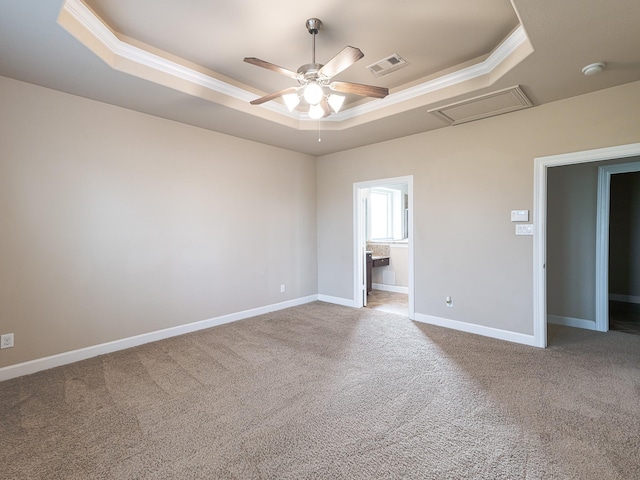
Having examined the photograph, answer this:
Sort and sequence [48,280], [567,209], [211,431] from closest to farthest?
[211,431] → [48,280] → [567,209]

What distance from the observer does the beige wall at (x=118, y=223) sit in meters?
2.86

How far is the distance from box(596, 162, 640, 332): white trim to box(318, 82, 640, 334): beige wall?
114 centimetres

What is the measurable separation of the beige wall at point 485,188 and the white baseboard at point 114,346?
2675 mm

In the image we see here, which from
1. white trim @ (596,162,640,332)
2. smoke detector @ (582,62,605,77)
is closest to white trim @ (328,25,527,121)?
smoke detector @ (582,62,605,77)

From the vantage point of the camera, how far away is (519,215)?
3547 mm

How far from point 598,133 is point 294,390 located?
379 cm

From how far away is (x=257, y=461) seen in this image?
5.88ft

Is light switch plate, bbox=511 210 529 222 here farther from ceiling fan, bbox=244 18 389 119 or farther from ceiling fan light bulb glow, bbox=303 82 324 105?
ceiling fan light bulb glow, bbox=303 82 324 105

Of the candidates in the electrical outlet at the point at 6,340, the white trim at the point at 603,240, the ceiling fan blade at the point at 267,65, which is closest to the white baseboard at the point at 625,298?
the white trim at the point at 603,240

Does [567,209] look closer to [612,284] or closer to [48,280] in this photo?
[612,284]

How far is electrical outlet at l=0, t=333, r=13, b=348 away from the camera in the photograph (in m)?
2.77

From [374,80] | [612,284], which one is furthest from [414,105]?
[612,284]

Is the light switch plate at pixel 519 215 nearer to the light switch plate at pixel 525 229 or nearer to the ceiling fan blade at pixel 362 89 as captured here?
the light switch plate at pixel 525 229

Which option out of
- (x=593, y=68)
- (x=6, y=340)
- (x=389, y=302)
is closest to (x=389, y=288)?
(x=389, y=302)
